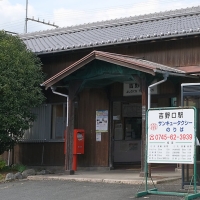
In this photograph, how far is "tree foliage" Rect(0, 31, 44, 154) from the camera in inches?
562

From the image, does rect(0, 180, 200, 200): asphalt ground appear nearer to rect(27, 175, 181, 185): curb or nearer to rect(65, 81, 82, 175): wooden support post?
rect(27, 175, 181, 185): curb

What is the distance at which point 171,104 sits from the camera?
14625mm

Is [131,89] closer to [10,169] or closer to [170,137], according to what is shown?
[10,169]

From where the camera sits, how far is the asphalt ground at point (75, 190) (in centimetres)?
1028

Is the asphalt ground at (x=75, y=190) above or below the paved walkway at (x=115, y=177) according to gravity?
below

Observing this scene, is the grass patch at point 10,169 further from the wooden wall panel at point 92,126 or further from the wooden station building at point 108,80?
the wooden wall panel at point 92,126

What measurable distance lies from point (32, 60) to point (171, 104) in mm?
4801

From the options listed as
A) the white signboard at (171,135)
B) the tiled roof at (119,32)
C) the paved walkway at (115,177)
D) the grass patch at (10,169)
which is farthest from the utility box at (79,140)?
the white signboard at (171,135)

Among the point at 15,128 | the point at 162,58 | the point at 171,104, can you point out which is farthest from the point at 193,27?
the point at 15,128

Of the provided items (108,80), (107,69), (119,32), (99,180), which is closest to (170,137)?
(99,180)

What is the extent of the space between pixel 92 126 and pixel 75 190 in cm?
469

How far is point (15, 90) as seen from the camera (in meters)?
Result: 14.5

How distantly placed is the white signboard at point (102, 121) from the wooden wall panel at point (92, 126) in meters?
0.12

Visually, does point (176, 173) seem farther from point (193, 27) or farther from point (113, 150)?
point (193, 27)
